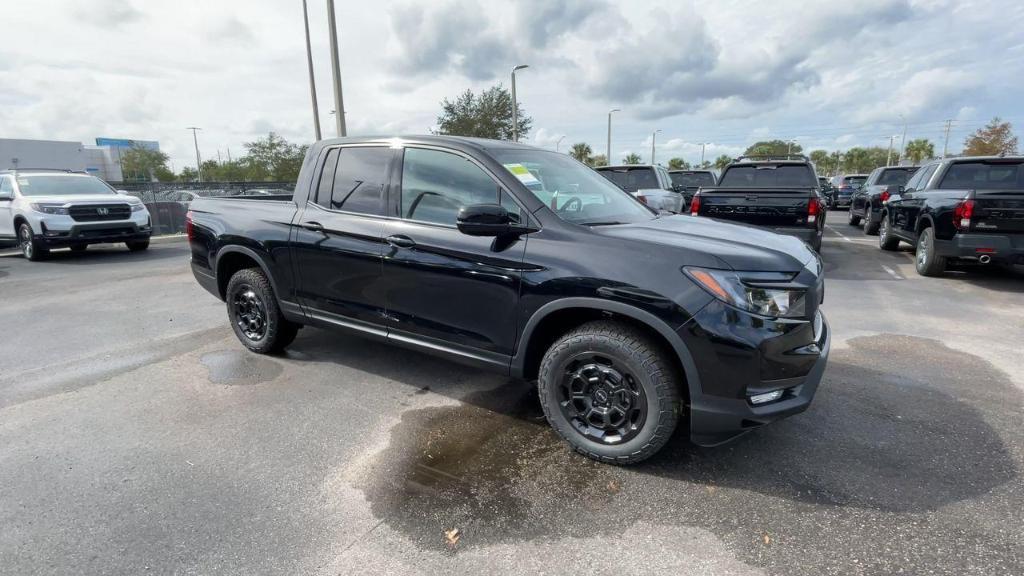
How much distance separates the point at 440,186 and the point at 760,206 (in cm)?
607

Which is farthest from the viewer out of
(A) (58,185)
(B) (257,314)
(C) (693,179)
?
(C) (693,179)

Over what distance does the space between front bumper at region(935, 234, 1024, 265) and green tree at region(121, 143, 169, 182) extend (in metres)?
89.3

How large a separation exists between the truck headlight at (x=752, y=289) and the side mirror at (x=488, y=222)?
0.97 meters

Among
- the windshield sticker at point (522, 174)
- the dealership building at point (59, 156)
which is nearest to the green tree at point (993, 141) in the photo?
the windshield sticker at point (522, 174)

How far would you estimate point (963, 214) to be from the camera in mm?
7055

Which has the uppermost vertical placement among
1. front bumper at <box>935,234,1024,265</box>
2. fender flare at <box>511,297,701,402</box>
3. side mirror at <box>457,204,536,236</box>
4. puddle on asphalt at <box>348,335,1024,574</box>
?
side mirror at <box>457,204,536,236</box>

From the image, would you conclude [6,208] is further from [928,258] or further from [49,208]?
[928,258]

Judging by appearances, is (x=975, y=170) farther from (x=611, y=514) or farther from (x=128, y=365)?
(x=128, y=365)

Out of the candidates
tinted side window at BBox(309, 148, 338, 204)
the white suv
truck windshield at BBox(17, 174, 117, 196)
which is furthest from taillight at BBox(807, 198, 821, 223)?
truck windshield at BBox(17, 174, 117, 196)

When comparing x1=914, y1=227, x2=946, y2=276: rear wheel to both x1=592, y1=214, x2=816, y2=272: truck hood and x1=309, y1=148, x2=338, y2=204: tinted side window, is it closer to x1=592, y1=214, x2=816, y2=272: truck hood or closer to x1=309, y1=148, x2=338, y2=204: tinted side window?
x1=592, y1=214, x2=816, y2=272: truck hood

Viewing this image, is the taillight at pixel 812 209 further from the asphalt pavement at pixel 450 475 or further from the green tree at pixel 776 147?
the green tree at pixel 776 147

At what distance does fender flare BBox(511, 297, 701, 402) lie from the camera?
268cm

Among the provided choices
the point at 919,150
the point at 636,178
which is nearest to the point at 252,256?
the point at 636,178

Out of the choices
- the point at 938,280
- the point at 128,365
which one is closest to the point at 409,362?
the point at 128,365
